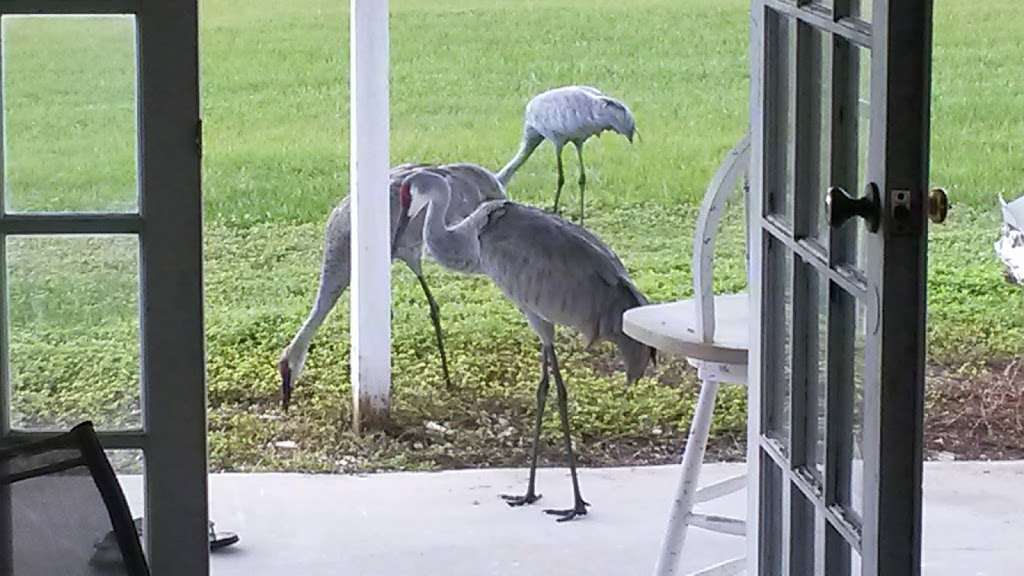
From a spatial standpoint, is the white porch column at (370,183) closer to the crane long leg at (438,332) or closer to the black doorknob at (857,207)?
the crane long leg at (438,332)

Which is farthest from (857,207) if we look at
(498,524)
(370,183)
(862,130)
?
(370,183)

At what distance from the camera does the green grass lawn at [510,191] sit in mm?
5410

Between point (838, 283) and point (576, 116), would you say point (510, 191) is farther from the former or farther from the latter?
point (838, 283)

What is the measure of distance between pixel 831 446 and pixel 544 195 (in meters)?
4.61

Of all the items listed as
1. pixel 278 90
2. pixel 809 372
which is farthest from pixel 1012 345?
pixel 809 372

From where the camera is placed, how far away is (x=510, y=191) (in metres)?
6.45

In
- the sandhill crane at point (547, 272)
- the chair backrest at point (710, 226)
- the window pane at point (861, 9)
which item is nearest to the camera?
the window pane at point (861, 9)

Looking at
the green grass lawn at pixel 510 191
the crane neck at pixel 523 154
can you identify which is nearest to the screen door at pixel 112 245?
the green grass lawn at pixel 510 191

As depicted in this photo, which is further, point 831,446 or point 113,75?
point 113,75

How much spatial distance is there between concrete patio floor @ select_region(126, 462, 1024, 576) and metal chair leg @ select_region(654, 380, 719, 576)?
0.58 meters

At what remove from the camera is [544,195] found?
647 centimetres

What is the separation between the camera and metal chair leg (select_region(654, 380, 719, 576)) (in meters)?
2.99

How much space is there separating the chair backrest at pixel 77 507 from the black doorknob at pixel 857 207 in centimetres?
75

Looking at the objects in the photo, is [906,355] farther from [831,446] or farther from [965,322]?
[965,322]
